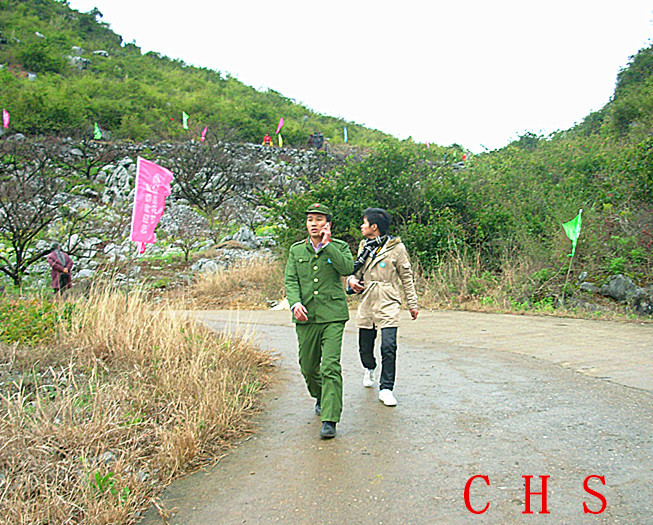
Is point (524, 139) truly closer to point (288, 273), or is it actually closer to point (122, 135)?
point (122, 135)

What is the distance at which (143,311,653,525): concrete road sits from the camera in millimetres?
3094

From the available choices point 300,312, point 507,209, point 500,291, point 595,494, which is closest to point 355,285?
point 300,312

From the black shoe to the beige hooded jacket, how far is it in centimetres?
120

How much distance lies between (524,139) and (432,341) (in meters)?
26.2

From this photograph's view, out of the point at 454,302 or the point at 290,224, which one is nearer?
the point at 454,302

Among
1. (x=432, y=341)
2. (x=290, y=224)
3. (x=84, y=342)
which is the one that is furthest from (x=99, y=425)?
(x=290, y=224)

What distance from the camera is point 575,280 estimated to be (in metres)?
11.1

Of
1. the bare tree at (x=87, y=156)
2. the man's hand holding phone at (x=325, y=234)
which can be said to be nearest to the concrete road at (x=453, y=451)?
the man's hand holding phone at (x=325, y=234)

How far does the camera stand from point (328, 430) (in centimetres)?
429

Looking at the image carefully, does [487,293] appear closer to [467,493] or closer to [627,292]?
[627,292]

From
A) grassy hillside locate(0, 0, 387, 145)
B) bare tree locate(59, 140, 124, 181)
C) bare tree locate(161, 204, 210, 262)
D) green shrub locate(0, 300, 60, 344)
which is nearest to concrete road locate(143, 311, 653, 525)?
green shrub locate(0, 300, 60, 344)

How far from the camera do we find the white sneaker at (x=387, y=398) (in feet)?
16.5

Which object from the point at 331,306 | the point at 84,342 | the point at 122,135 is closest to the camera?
the point at 331,306

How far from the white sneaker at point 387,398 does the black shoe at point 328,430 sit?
2.79ft
